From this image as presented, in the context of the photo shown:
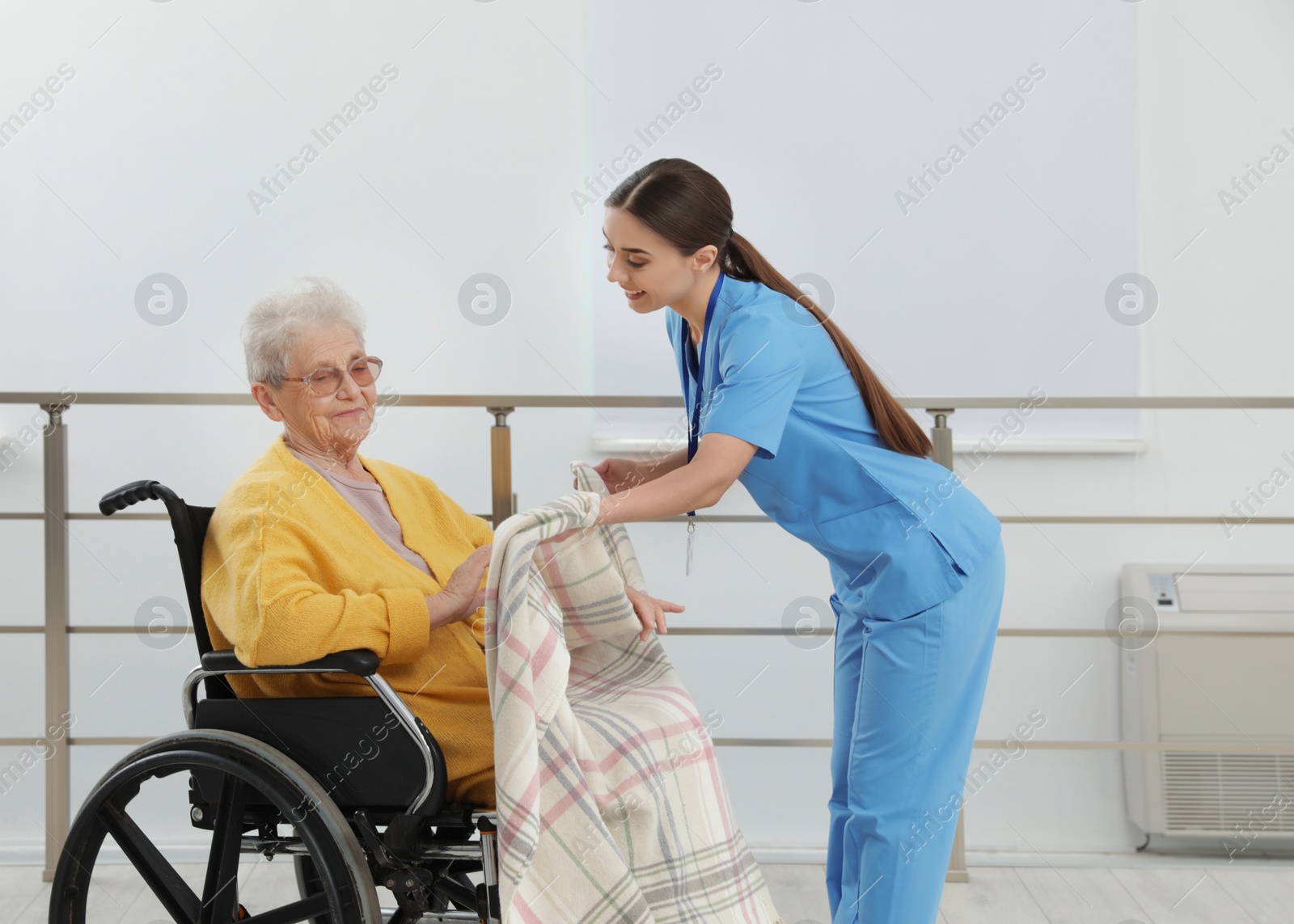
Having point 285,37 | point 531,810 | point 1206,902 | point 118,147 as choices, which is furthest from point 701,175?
point 118,147

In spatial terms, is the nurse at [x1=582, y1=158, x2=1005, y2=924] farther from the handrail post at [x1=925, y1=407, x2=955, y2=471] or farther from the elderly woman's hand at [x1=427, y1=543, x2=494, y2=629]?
the handrail post at [x1=925, y1=407, x2=955, y2=471]

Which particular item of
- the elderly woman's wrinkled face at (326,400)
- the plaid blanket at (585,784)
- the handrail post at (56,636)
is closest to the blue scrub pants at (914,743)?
the plaid blanket at (585,784)

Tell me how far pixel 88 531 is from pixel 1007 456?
110 inches

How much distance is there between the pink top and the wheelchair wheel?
0.34m

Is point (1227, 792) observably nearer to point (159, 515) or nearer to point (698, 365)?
point (698, 365)

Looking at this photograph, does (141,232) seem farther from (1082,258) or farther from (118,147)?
(1082,258)

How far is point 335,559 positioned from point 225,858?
0.37 meters

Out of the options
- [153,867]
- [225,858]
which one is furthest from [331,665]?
[153,867]

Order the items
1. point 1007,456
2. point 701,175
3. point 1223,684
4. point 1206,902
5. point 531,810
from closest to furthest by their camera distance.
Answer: point 531,810, point 701,175, point 1206,902, point 1223,684, point 1007,456

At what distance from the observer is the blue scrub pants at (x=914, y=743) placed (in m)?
1.27

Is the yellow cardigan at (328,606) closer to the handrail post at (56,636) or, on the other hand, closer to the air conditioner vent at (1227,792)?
the handrail post at (56,636)

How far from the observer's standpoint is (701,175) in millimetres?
1262

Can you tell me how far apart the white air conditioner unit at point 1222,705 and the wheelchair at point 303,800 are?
2.11 metres

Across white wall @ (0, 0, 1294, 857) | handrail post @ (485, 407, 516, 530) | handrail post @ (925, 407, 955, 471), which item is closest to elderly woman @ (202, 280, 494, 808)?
handrail post @ (485, 407, 516, 530)
